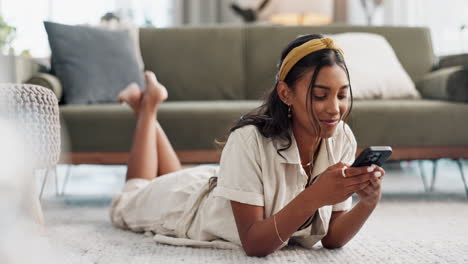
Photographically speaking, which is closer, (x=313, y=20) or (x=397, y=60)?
(x=397, y=60)

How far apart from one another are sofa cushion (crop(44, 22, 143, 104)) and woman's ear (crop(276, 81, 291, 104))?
1.33m

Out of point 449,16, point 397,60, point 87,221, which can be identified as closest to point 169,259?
point 87,221

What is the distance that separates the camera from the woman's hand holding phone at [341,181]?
37.8 inches

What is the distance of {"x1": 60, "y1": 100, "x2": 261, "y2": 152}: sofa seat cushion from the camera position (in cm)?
197

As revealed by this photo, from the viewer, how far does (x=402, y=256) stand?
3.82 feet

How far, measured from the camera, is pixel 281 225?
1.04 metres

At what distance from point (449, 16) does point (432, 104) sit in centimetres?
218

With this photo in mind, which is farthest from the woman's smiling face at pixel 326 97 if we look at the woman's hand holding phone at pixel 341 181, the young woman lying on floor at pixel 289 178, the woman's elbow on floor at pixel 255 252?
the woman's elbow on floor at pixel 255 252

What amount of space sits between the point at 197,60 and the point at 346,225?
1592 millimetres

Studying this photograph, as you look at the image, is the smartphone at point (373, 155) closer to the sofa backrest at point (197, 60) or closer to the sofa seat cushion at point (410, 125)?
the sofa seat cushion at point (410, 125)

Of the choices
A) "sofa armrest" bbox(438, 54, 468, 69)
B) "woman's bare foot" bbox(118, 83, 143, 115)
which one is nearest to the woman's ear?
"woman's bare foot" bbox(118, 83, 143, 115)

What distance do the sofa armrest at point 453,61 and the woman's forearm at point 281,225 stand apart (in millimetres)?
1772

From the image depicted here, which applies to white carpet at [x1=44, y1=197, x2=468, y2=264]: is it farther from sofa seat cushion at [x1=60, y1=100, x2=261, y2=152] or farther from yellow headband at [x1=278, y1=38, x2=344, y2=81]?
yellow headband at [x1=278, y1=38, x2=344, y2=81]

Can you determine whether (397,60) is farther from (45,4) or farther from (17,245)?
(45,4)
